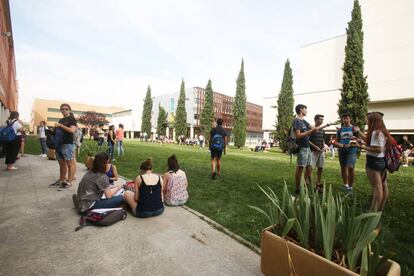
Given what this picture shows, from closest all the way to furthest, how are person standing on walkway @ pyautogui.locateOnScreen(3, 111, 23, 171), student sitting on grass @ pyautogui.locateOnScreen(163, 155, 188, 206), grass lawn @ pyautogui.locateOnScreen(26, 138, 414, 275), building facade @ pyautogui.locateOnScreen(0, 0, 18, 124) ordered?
grass lawn @ pyautogui.locateOnScreen(26, 138, 414, 275), student sitting on grass @ pyautogui.locateOnScreen(163, 155, 188, 206), person standing on walkway @ pyautogui.locateOnScreen(3, 111, 23, 171), building facade @ pyautogui.locateOnScreen(0, 0, 18, 124)

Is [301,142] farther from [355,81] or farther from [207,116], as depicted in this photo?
[207,116]

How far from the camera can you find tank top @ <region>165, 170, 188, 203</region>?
4.95 metres

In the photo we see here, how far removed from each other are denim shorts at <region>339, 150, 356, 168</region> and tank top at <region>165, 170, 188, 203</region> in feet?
13.6

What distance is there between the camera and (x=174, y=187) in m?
5.00

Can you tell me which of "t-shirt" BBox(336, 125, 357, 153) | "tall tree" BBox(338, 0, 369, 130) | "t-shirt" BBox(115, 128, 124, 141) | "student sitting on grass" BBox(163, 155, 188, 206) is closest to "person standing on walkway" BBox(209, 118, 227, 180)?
"student sitting on grass" BBox(163, 155, 188, 206)

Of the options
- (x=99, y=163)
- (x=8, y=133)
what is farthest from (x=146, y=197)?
(x=8, y=133)

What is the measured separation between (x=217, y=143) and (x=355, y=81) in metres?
21.9

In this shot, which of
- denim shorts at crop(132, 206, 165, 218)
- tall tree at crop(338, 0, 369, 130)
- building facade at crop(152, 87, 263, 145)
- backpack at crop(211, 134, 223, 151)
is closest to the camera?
denim shorts at crop(132, 206, 165, 218)

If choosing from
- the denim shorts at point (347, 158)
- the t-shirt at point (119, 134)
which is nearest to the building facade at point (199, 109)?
the t-shirt at point (119, 134)

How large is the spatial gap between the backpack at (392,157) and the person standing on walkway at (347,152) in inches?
63.3

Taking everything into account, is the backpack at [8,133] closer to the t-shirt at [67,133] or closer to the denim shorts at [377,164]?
the t-shirt at [67,133]

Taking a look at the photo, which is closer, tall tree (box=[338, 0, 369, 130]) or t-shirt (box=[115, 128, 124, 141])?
t-shirt (box=[115, 128, 124, 141])

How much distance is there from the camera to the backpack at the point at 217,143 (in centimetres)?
763

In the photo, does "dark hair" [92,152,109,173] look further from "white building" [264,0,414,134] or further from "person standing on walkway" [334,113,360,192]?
"white building" [264,0,414,134]
